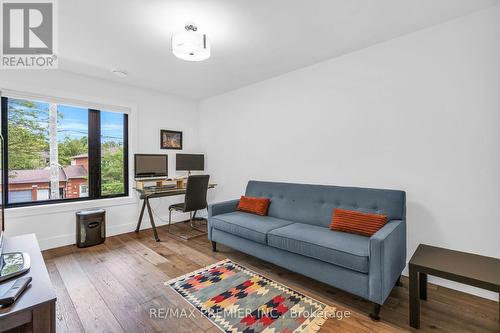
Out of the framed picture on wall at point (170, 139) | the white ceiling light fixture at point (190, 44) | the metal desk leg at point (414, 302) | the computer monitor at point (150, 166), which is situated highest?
the white ceiling light fixture at point (190, 44)

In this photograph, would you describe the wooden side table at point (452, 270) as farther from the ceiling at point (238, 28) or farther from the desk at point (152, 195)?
the desk at point (152, 195)

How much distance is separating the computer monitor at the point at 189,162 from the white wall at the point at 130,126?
0.26m

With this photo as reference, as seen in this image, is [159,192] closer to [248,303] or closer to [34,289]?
[248,303]

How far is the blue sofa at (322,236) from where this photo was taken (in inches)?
70.7

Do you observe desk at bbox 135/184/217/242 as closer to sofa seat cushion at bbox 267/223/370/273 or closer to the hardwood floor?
the hardwood floor

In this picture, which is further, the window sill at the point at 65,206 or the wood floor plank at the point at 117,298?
the window sill at the point at 65,206

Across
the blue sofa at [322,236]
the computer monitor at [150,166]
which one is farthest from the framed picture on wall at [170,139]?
the blue sofa at [322,236]

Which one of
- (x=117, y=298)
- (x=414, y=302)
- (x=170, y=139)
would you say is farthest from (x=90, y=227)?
(x=414, y=302)

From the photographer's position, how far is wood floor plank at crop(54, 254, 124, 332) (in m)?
1.73

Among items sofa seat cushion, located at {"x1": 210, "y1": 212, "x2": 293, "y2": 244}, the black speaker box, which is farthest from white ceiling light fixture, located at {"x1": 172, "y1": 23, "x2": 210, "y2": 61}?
the black speaker box

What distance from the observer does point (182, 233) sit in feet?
12.7

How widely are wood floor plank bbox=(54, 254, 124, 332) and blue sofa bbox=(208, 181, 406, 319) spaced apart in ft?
4.43
